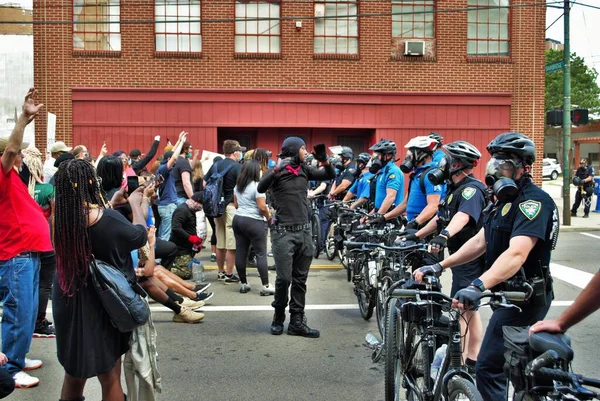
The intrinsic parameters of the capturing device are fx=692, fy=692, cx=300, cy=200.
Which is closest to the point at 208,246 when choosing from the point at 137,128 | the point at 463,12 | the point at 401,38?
the point at 137,128

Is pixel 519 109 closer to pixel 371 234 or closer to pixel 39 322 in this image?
pixel 371 234

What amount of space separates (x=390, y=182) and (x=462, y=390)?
16.7 ft

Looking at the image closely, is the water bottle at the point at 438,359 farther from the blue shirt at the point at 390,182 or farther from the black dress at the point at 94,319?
the blue shirt at the point at 390,182

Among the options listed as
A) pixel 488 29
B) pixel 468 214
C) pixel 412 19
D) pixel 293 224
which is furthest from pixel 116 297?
pixel 488 29

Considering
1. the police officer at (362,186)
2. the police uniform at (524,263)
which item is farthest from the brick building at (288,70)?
the police uniform at (524,263)

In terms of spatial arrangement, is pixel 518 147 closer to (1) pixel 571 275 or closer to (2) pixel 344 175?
(1) pixel 571 275

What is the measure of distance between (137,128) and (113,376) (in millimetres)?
16467

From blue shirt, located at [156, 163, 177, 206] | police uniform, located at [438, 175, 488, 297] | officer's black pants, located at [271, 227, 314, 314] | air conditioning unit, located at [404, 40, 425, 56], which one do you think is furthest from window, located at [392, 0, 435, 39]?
police uniform, located at [438, 175, 488, 297]

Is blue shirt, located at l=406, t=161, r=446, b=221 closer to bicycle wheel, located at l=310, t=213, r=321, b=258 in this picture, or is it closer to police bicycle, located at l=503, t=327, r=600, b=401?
police bicycle, located at l=503, t=327, r=600, b=401

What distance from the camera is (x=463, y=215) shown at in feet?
18.2

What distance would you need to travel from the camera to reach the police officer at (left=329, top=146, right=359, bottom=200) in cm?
1257

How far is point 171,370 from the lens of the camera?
20.6 feet

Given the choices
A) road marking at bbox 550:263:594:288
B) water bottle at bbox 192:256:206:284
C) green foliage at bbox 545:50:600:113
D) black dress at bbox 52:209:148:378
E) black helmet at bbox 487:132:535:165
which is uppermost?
green foliage at bbox 545:50:600:113

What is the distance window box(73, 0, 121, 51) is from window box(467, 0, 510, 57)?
34.3 ft
